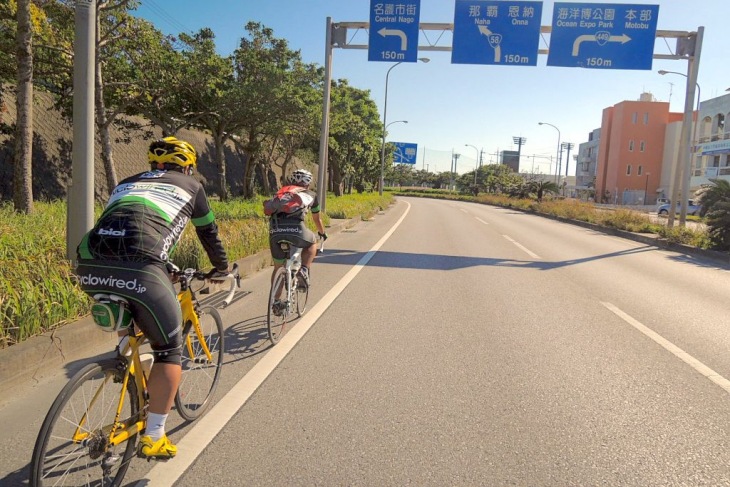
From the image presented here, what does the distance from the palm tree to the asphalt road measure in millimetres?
7335

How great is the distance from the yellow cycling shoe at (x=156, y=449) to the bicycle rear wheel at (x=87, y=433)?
7 cm

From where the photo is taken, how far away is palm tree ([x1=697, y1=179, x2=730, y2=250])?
14.4 meters

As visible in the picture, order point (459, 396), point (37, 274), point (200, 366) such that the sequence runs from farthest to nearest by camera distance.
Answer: point (37, 274)
point (459, 396)
point (200, 366)

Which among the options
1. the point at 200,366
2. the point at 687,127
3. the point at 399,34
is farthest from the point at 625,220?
the point at 200,366

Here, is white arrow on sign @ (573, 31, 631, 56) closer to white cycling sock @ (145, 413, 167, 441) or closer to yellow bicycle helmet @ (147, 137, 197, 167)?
yellow bicycle helmet @ (147, 137, 197, 167)

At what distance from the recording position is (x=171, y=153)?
297cm

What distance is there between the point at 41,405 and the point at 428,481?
259 centimetres

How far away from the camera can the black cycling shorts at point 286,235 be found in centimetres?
556

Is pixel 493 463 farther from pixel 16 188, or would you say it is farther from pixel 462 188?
pixel 462 188

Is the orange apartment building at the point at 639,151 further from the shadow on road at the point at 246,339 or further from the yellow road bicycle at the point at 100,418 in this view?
the yellow road bicycle at the point at 100,418

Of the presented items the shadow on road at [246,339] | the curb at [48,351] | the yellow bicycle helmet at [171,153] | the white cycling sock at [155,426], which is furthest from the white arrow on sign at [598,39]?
the white cycling sock at [155,426]

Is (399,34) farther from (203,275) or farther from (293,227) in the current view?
(203,275)

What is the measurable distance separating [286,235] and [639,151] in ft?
237

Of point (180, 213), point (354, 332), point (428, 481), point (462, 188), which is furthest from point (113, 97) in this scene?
point (462, 188)
